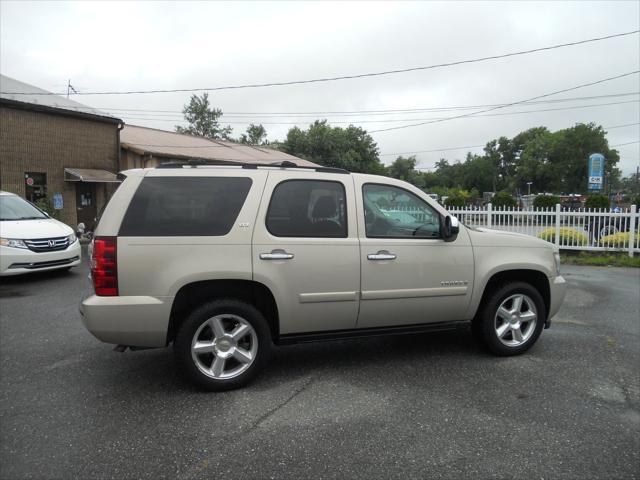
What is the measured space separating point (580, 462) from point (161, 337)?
9.84ft

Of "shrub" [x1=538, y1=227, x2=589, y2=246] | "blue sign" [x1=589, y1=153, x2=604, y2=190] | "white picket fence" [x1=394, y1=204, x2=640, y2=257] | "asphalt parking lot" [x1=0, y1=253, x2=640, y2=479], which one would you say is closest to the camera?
"asphalt parking lot" [x1=0, y1=253, x2=640, y2=479]

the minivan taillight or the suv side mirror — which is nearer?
the minivan taillight

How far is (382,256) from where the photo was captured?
162 inches

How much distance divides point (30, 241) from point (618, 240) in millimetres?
13630

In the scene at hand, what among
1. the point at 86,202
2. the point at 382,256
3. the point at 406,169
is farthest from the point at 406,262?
the point at 406,169

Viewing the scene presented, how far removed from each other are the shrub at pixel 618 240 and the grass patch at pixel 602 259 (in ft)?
0.83

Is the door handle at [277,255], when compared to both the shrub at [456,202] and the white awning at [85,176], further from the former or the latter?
the white awning at [85,176]

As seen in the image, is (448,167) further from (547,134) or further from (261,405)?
(261,405)

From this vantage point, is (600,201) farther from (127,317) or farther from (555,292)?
(127,317)

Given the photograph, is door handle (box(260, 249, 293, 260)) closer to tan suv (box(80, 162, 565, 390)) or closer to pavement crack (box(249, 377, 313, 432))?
tan suv (box(80, 162, 565, 390))

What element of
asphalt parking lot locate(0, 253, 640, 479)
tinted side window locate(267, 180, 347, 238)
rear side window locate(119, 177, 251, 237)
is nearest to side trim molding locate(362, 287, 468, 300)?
tinted side window locate(267, 180, 347, 238)

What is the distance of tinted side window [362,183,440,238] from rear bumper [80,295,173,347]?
1872mm

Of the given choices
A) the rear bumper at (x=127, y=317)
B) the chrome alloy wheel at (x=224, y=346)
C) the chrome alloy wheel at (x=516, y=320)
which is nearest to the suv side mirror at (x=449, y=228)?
the chrome alloy wheel at (x=516, y=320)

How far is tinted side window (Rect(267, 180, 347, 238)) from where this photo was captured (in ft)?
13.0
